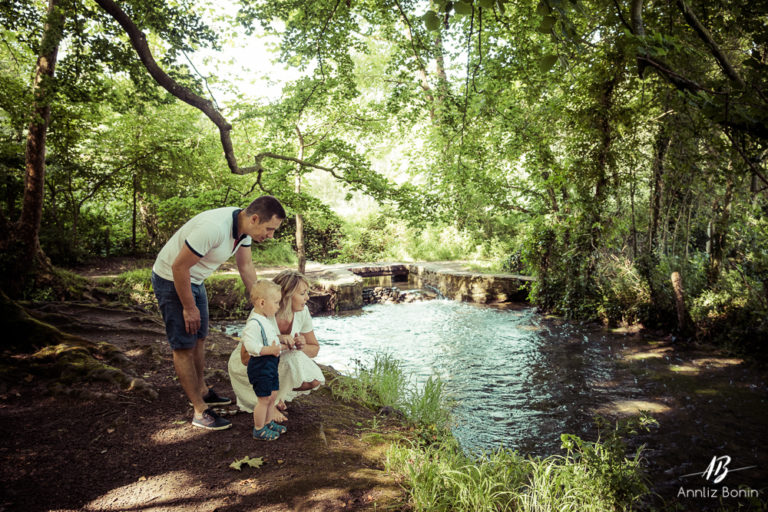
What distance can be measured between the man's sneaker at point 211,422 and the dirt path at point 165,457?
46 millimetres

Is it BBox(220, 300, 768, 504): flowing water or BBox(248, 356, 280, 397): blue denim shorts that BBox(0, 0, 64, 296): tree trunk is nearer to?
BBox(220, 300, 768, 504): flowing water

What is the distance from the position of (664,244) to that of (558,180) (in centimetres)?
235

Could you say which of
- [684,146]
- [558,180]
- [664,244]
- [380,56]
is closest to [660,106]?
[684,146]

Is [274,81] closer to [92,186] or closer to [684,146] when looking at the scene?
[92,186]

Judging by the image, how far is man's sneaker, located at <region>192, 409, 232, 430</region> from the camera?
3.03 meters

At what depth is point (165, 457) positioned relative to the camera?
2680 millimetres

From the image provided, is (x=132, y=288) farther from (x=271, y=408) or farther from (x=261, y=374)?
(x=261, y=374)

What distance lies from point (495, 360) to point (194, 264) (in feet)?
18.0

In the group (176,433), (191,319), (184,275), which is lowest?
(176,433)

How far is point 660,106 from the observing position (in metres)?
6.80

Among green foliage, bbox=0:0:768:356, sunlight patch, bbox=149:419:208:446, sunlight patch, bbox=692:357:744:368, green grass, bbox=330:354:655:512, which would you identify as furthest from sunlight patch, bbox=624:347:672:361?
sunlight patch, bbox=149:419:208:446

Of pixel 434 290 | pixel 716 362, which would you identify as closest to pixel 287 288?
pixel 716 362

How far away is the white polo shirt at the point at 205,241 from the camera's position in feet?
9.04

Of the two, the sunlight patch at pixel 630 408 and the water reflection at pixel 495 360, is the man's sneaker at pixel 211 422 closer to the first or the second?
the water reflection at pixel 495 360
